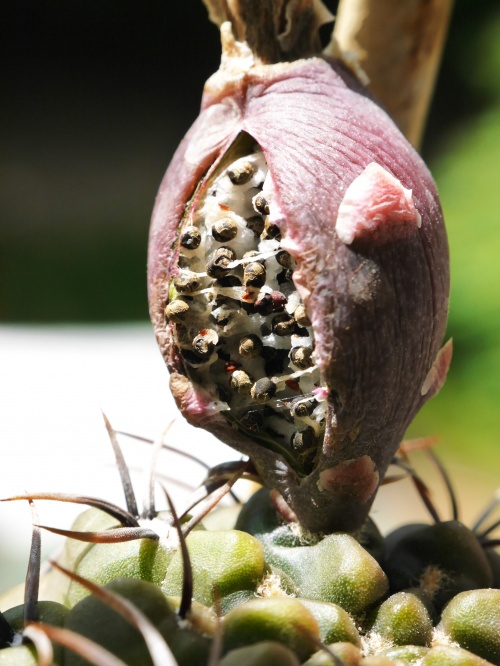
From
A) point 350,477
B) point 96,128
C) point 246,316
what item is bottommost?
point 350,477

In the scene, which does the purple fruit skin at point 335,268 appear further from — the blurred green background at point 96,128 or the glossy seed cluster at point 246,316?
the blurred green background at point 96,128

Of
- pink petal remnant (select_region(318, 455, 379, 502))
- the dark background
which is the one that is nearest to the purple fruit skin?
pink petal remnant (select_region(318, 455, 379, 502))

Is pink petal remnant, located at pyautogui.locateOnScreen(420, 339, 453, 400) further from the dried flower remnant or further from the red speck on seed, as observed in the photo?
the red speck on seed

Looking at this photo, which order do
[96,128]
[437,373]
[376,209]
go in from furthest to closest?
[96,128], [437,373], [376,209]

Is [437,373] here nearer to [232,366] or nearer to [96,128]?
[232,366]

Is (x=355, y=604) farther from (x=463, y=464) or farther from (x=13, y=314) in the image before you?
(x=13, y=314)

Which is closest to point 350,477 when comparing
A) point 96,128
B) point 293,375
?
point 293,375

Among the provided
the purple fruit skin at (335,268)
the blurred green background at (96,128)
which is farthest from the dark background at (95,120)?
the purple fruit skin at (335,268)
